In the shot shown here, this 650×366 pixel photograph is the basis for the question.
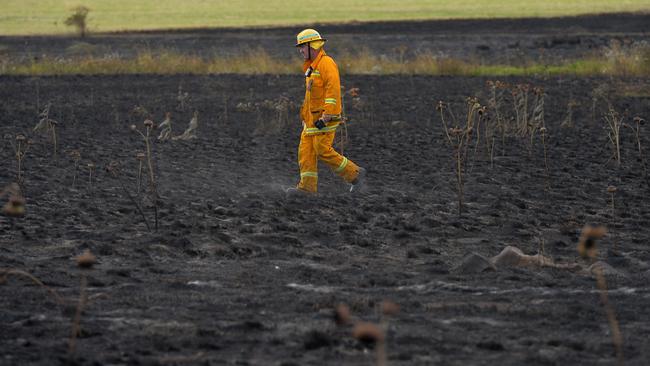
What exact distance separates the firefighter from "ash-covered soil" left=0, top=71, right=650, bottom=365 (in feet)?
1.11

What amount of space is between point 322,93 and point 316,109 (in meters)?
0.17

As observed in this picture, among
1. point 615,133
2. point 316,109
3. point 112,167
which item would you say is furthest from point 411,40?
point 316,109

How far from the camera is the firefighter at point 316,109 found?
12.0 meters

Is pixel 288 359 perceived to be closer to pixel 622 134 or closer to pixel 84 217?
pixel 84 217

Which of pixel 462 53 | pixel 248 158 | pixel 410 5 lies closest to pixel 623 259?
pixel 248 158

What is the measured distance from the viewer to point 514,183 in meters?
13.1

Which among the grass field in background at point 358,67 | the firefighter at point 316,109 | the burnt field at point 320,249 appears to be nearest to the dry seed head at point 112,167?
the burnt field at point 320,249

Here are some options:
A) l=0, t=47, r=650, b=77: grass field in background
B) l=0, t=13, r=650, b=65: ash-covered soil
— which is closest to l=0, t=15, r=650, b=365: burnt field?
l=0, t=47, r=650, b=77: grass field in background

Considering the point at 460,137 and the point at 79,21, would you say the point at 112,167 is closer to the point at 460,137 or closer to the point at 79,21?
the point at 460,137

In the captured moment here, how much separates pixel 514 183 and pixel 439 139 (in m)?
3.79

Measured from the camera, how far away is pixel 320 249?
942 centimetres

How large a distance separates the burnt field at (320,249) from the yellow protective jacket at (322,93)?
2.54 ft

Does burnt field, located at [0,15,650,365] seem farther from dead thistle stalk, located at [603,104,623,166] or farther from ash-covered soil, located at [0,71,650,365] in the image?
dead thistle stalk, located at [603,104,623,166]

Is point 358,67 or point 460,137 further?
point 358,67
